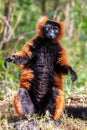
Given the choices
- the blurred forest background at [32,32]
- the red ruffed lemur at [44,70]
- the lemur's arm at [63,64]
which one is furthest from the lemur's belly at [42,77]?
the blurred forest background at [32,32]

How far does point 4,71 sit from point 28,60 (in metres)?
3.37

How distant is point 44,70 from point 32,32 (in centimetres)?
417

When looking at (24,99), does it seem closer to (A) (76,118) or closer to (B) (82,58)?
(A) (76,118)

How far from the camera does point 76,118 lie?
7777 millimetres

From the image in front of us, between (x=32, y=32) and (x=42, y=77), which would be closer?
(x=42, y=77)

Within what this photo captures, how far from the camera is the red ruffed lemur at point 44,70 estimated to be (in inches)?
295

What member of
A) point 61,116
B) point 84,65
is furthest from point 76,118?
point 84,65

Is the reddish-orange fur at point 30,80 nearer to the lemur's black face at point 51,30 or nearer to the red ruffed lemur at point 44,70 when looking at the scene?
the red ruffed lemur at point 44,70

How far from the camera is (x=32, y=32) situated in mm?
11719

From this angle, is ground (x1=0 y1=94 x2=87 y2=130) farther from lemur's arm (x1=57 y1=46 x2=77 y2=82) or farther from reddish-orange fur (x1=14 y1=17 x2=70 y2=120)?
lemur's arm (x1=57 y1=46 x2=77 y2=82)

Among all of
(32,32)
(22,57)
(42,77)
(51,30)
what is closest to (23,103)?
(42,77)

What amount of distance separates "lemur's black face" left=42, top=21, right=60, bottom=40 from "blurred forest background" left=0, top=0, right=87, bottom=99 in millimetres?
1408

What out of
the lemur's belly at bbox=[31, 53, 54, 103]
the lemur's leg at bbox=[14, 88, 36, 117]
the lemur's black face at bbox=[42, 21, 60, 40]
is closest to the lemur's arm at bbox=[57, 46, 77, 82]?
the lemur's belly at bbox=[31, 53, 54, 103]

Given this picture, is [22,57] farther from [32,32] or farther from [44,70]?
[32,32]
